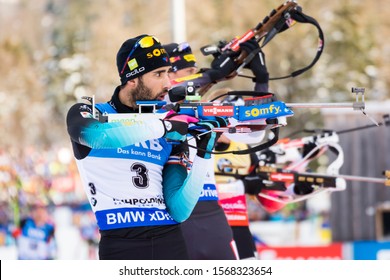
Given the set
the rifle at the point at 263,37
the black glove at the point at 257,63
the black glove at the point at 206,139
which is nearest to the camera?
the black glove at the point at 206,139

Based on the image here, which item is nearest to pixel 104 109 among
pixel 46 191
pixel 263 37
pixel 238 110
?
pixel 238 110

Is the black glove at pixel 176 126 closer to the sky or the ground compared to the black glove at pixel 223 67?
closer to the ground

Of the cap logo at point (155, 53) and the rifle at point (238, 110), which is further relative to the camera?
the cap logo at point (155, 53)

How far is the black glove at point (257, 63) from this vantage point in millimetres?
6445

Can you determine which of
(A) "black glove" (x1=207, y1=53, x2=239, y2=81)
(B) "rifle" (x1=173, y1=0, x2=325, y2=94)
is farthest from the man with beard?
(A) "black glove" (x1=207, y1=53, x2=239, y2=81)

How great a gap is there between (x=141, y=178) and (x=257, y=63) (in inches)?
69.6

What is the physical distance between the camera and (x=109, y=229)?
16.5 ft

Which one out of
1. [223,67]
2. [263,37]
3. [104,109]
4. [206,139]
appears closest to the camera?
[206,139]

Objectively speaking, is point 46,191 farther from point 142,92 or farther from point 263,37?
point 142,92

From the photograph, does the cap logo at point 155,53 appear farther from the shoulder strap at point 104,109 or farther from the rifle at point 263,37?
the rifle at point 263,37

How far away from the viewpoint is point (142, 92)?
516 centimetres

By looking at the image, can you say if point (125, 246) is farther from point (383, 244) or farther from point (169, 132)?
point (383, 244)

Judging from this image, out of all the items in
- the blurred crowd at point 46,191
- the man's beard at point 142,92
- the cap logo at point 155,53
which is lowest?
the blurred crowd at point 46,191

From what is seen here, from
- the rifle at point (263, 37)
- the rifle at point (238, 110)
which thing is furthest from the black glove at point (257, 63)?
the rifle at point (238, 110)
